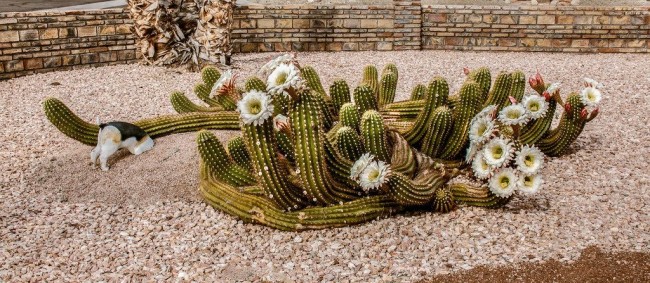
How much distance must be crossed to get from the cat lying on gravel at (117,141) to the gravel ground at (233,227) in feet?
0.24

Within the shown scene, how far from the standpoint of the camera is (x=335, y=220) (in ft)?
12.6

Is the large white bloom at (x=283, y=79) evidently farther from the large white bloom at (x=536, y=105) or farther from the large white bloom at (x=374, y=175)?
the large white bloom at (x=536, y=105)

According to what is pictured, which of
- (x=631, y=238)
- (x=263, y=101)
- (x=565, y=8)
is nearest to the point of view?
(x=263, y=101)

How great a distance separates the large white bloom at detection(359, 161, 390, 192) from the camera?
3707 mm

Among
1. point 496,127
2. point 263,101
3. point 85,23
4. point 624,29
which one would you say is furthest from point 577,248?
point 624,29

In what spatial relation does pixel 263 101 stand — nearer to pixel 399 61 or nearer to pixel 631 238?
pixel 631 238

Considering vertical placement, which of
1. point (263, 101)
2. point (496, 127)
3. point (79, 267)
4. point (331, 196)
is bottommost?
point (79, 267)

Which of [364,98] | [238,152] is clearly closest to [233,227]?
[238,152]

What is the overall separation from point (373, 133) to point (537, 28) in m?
6.39

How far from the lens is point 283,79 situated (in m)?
3.48

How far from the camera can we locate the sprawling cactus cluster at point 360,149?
11.9 feet

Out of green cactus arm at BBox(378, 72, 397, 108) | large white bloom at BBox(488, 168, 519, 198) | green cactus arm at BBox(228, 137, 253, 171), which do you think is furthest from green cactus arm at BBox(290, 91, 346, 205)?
green cactus arm at BBox(378, 72, 397, 108)

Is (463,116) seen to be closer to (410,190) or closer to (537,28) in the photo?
(410,190)

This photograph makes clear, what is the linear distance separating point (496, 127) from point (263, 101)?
148 centimetres
